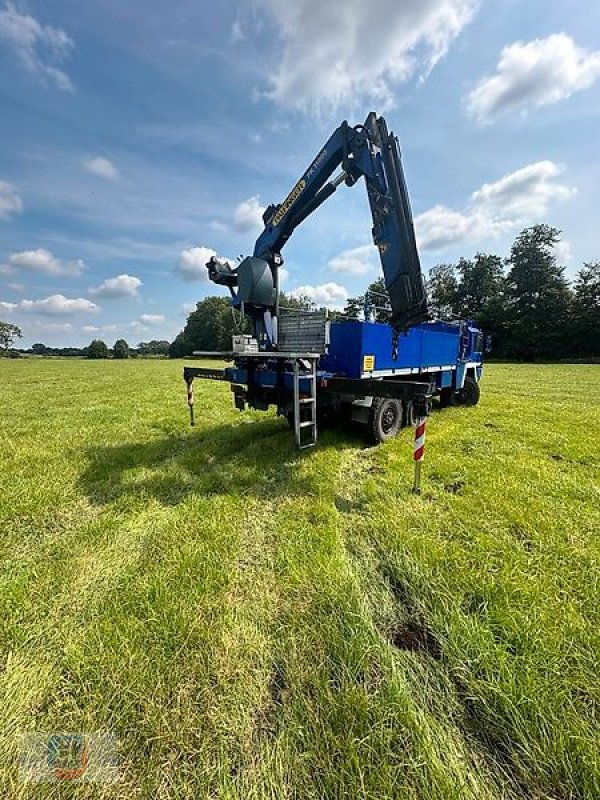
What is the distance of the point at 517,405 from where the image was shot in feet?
32.6

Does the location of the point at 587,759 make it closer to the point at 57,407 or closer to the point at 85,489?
the point at 85,489

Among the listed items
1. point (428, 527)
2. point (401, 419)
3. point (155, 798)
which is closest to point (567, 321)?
point (401, 419)

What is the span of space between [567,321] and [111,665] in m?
54.4

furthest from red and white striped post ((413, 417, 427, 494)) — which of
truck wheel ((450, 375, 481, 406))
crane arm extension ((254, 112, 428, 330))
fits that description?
truck wheel ((450, 375, 481, 406))

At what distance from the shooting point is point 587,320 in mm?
41781

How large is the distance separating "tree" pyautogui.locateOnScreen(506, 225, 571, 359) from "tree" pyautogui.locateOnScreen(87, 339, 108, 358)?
3326 inches

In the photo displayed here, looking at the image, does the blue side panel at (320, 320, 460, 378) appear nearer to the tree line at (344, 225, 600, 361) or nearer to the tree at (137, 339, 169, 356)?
the tree line at (344, 225, 600, 361)

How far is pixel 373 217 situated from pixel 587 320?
49.0 meters

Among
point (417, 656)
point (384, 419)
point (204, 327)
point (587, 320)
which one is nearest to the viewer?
point (417, 656)

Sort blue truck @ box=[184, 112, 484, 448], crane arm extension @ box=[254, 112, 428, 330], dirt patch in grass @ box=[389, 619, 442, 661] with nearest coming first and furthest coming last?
dirt patch in grass @ box=[389, 619, 442, 661] < blue truck @ box=[184, 112, 484, 448] < crane arm extension @ box=[254, 112, 428, 330]

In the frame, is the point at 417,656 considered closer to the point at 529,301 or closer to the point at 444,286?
the point at 529,301

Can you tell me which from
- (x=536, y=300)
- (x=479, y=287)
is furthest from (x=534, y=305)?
(x=479, y=287)

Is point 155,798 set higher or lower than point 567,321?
lower

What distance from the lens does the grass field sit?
61.6 inches
